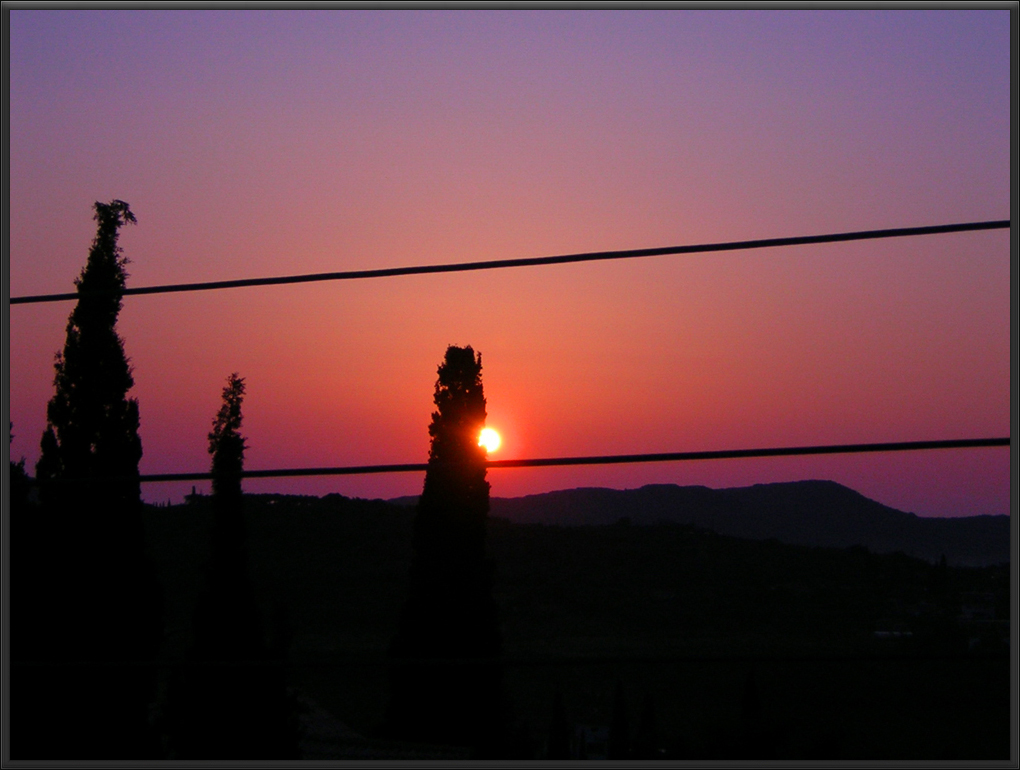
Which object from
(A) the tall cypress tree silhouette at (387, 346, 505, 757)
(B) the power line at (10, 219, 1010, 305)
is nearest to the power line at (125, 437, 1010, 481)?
(B) the power line at (10, 219, 1010, 305)

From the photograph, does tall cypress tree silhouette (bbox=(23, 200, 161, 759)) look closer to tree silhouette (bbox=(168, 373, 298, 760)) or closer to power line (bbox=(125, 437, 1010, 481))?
tree silhouette (bbox=(168, 373, 298, 760))

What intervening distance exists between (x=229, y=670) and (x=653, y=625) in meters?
11.0

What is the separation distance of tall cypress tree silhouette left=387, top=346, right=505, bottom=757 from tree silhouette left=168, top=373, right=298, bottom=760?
202 cm

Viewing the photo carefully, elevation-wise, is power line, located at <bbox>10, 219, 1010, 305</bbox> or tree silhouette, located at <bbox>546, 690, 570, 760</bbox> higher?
power line, located at <bbox>10, 219, 1010, 305</bbox>

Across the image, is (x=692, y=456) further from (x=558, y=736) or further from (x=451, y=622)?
(x=451, y=622)

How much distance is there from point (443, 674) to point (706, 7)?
1411cm

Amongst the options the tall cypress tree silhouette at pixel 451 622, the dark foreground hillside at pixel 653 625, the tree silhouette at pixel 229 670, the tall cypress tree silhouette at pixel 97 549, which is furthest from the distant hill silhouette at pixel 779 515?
the tall cypress tree silhouette at pixel 97 549

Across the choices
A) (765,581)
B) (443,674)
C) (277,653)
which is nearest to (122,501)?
(277,653)

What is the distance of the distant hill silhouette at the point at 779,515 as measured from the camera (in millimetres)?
29250

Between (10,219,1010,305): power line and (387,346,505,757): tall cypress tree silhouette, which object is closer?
(10,219,1010,305): power line

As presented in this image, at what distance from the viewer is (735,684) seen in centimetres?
1906

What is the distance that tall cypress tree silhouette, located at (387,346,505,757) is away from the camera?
1548 centimetres

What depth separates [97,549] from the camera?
12.5m

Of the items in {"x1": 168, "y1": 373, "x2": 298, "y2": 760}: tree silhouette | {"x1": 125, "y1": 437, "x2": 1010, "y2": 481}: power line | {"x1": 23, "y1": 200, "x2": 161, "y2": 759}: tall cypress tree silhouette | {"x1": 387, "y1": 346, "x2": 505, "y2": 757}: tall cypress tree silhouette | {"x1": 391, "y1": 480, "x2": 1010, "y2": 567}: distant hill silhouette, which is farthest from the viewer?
{"x1": 391, "y1": 480, "x2": 1010, "y2": 567}: distant hill silhouette
